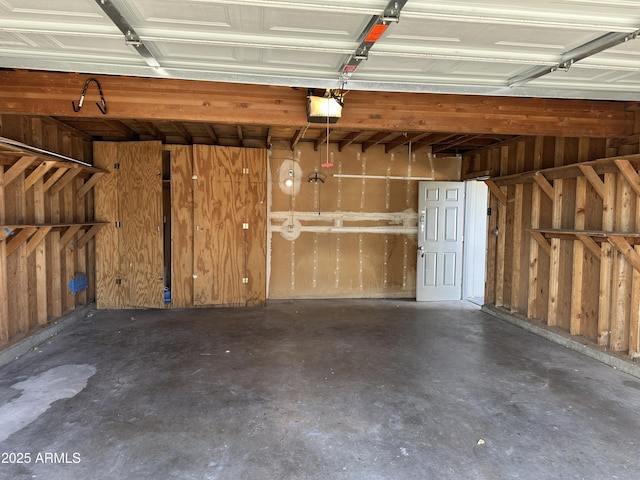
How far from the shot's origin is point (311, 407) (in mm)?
3004

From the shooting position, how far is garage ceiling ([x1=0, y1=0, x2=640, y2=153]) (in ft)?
5.98

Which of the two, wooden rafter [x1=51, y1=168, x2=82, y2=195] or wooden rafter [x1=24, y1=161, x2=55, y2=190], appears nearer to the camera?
wooden rafter [x1=24, y1=161, x2=55, y2=190]

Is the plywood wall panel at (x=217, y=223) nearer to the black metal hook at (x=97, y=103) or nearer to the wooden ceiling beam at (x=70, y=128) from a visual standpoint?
the wooden ceiling beam at (x=70, y=128)

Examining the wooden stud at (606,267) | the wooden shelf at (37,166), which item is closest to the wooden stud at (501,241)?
the wooden stud at (606,267)

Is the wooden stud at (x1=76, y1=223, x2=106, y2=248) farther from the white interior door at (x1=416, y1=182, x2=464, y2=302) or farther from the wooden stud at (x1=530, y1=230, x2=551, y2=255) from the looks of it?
the wooden stud at (x1=530, y1=230, x2=551, y2=255)

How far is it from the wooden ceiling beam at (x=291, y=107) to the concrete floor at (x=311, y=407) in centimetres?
234

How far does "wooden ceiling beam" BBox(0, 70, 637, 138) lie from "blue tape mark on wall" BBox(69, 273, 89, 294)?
2693mm

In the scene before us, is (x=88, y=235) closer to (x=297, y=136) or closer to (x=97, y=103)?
(x=97, y=103)

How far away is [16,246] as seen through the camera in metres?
3.92

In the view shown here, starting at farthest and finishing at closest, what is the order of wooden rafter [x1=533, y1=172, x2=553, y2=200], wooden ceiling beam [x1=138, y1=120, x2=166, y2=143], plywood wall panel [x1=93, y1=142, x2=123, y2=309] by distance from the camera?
plywood wall panel [x1=93, y1=142, x2=123, y2=309] → wooden ceiling beam [x1=138, y1=120, x2=166, y2=143] → wooden rafter [x1=533, y1=172, x2=553, y2=200]

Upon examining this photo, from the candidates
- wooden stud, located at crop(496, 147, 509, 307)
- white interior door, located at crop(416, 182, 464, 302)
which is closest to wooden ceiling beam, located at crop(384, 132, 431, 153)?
white interior door, located at crop(416, 182, 464, 302)

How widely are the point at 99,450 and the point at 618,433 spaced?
3.41 metres

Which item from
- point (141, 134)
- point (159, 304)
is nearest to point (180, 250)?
point (159, 304)

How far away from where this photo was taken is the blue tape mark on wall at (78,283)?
5.32 metres
